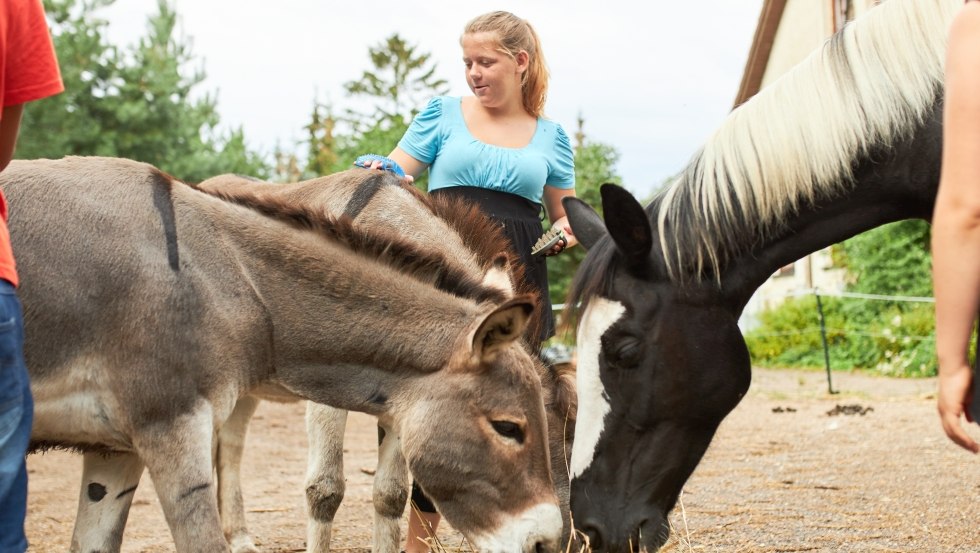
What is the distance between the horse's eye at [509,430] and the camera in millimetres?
3527

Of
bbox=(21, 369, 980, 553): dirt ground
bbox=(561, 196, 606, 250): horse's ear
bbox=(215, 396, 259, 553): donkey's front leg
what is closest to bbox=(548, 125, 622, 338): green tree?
bbox=(21, 369, 980, 553): dirt ground

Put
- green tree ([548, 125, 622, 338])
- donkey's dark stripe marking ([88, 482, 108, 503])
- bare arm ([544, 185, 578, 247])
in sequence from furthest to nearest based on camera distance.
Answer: green tree ([548, 125, 622, 338]), bare arm ([544, 185, 578, 247]), donkey's dark stripe marking ([88, 482, 108, 503])

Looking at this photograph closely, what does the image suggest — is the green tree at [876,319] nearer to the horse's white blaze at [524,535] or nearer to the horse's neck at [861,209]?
the horse's neck at [861,209]

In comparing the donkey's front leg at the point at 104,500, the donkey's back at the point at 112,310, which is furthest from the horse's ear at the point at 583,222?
the donkey's front leg at the point at 104,500

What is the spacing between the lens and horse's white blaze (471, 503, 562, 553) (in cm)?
349

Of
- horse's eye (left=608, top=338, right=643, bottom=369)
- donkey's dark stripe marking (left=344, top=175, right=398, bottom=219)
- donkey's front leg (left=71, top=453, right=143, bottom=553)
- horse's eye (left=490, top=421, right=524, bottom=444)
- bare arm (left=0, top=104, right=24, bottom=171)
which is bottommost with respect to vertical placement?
donkey's front leg (left=71, top=453, right=143, bottom=553)

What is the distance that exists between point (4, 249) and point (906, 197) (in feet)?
8.48

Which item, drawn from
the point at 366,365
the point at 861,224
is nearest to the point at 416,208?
the point at 366,365

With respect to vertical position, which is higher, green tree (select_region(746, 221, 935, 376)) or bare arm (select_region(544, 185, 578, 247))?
bare arm (select_region(544, 185, 578, 247))

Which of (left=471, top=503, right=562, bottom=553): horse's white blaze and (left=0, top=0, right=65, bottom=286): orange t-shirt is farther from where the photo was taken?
(left=471, top=503, right=562, bottom=553): horse's white blaze

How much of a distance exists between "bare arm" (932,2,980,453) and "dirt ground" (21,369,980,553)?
2.04m

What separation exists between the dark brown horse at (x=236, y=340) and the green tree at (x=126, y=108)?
14478 millimetres

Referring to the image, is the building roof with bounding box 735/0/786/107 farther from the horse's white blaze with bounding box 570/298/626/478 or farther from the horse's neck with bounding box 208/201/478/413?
the horse's neck with bounding box 208/201/478/413

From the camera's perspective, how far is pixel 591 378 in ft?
A: 11.7
